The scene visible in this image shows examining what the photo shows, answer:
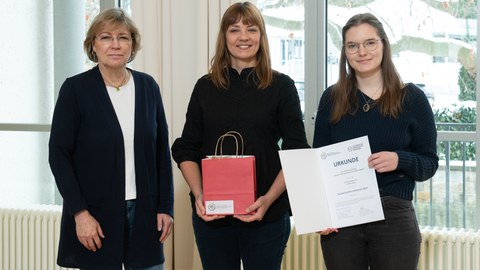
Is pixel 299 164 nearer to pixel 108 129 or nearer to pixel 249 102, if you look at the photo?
pixel 249 102

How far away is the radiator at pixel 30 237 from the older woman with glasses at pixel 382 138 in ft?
6.89

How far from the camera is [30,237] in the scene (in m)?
3.74

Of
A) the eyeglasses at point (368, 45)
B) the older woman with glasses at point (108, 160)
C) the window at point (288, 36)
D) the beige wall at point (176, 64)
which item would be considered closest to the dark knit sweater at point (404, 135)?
the eyeglasses at point (368, 45)

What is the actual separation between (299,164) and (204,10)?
145cm

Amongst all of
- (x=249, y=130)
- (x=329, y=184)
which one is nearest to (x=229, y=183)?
(x=249, y=130)

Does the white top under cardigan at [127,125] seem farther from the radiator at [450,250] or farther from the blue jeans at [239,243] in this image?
the radiator at [450,250]

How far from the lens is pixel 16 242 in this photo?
3779mm

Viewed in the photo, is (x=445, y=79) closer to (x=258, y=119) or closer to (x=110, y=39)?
(x=258, y=119)

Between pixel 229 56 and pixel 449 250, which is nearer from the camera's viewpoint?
pixel 229 56

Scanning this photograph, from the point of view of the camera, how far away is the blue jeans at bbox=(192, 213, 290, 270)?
2.16 m

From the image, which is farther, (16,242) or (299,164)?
(16,242)

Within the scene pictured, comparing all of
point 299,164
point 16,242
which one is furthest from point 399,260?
point 16,242

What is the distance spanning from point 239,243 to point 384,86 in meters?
0.73

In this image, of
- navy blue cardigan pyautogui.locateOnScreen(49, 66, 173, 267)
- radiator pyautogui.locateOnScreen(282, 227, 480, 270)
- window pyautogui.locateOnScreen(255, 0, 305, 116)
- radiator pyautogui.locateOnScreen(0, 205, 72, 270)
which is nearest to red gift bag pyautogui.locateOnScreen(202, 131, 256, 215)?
navy blue cardigan pyautogui.locateOnScreen(49, 66, 173, 267)
